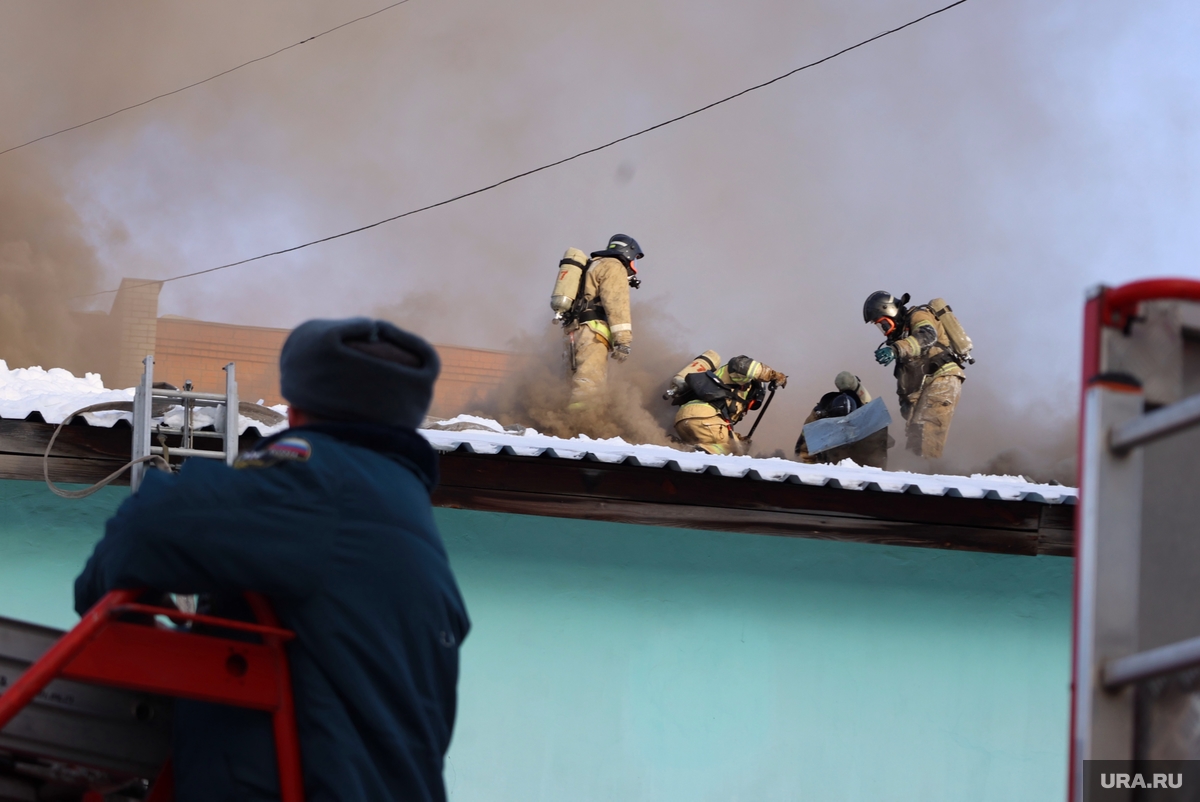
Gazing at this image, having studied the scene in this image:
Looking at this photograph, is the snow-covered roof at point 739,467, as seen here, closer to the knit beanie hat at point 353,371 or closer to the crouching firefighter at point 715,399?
the knit beanie hat at point 353,371

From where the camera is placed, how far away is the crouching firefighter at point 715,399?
9.57m

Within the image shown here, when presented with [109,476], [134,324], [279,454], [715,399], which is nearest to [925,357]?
[715,399]

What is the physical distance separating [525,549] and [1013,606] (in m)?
2.60

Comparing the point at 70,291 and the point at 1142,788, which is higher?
the point at 70,291

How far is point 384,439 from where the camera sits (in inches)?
64.2

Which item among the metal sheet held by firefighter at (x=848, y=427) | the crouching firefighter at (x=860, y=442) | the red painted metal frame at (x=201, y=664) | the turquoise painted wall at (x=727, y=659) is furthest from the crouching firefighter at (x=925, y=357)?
the red painted metal frame at (x=201, y=664)

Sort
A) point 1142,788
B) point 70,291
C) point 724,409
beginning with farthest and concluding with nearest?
point 70,291 → point 724,409 → point 1142,788

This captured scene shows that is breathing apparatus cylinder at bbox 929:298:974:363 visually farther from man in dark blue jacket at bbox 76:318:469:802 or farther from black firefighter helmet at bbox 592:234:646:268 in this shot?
man in dark blue jacket at bbox 76:318:469:802

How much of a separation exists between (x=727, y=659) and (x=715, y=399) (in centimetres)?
461

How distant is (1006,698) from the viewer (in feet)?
18.1

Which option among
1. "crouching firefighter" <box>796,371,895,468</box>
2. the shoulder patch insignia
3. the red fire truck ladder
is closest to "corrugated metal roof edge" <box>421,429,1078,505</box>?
"crouching firefighter" <box>796,371,895,468</box>

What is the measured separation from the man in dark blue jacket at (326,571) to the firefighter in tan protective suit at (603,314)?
8.12 metres

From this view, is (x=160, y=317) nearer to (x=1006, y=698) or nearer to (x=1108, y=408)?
(x=1006, y=698)

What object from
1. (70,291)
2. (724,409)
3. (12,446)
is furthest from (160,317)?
→ (12,446)
